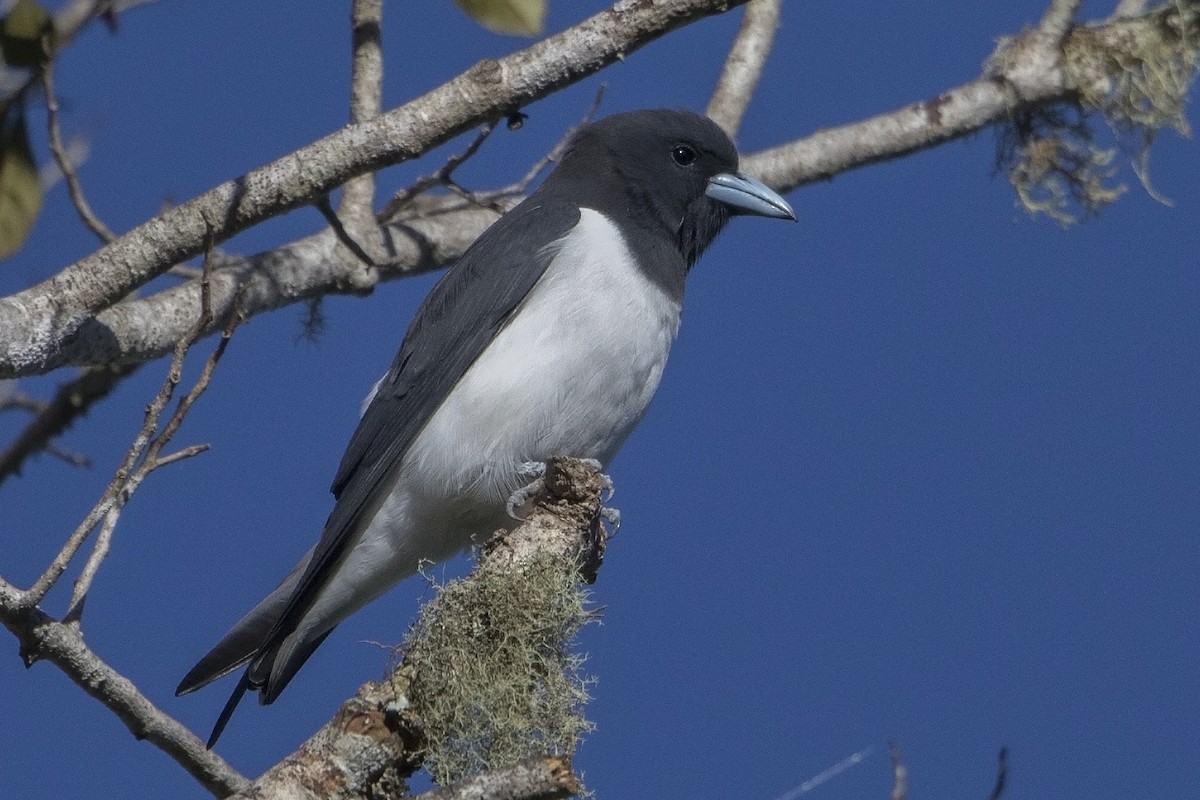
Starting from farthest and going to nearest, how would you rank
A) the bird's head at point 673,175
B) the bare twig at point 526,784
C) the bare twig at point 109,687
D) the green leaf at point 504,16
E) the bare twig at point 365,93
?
1. the bare twig at point 365,93
2. the bird's head at point 673,175
3. the green leaf at point 504,16
4. the bare twig at point 109,687
5. the bare twig at point 526,784

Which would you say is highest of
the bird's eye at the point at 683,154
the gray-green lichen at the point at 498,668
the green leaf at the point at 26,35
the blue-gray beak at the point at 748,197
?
the bird's eye at the point at 683,154

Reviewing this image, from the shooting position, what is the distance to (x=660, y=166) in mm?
5262

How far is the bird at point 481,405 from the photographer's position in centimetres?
441

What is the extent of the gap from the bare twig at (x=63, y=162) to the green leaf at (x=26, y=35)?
46mm

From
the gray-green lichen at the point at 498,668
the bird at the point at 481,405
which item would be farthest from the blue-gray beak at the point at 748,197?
the gray-green lichen at the point at 498,668

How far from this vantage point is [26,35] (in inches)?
169

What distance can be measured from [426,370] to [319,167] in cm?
81

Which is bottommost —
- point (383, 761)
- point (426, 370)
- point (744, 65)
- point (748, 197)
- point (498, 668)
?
point (383, 761)

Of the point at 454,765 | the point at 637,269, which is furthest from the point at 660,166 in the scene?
the point at 454,765

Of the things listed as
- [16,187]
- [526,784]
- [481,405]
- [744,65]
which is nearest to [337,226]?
[481,405]

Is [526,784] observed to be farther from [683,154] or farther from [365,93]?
[365,93]

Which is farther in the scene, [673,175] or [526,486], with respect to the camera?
[673,175]

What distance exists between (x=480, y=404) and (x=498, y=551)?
0.88 m

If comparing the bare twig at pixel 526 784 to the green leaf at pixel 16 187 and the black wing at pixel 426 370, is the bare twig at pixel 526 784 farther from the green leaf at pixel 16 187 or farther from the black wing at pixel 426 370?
the green leaf at pixel 16 187
